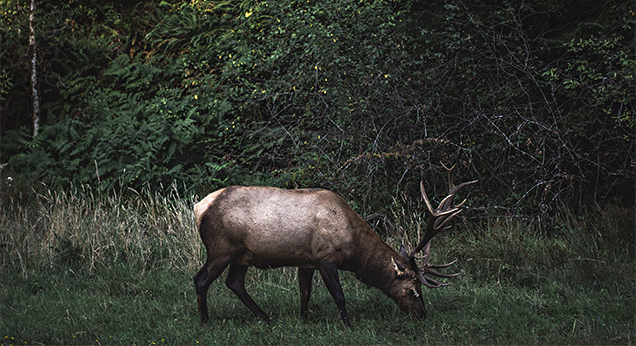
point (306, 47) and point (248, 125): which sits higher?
point (306, 47)

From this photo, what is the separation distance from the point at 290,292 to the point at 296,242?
1496mm

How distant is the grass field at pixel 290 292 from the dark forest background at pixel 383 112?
0.88m

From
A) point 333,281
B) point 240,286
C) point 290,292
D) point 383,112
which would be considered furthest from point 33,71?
point 333,281

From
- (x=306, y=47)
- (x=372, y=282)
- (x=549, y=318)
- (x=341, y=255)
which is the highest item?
(x=306, y=47)

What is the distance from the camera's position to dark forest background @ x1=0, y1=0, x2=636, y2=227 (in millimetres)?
9359

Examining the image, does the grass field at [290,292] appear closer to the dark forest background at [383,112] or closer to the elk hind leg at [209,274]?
the elk hind leg at [209,274]

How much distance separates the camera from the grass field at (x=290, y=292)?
5559mm

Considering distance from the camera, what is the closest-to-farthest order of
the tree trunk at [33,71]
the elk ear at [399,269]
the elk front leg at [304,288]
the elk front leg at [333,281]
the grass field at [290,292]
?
the grass field at [290,292], the elk front leg at [333,281], the elk ear at [399,269], the elk front leg at [304,288], the tree trunk at [33,71]

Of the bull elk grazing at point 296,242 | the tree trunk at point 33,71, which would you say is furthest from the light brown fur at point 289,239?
the tree trunk at point 33,71

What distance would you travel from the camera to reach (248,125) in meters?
11.2

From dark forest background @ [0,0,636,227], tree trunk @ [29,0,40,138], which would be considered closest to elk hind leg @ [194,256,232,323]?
dark forest background @ [0,0,636,227]

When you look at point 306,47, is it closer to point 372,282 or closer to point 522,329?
point 372,282

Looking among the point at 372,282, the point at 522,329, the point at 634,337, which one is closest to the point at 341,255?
the point at 372,282

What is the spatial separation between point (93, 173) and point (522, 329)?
9.00m
